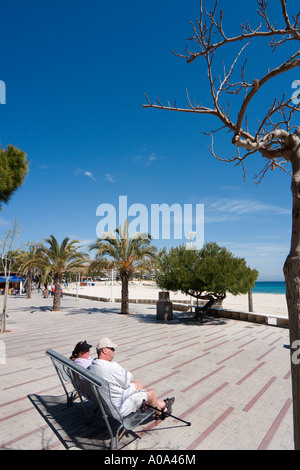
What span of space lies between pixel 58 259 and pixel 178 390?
14863 millimetres

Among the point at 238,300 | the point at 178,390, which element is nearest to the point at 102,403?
the point at 178,390

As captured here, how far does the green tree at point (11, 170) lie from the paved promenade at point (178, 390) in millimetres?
4842

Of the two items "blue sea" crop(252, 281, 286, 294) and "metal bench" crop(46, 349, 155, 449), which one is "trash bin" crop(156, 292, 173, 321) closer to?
"metal bench" crop(46, 349, 155, 449)

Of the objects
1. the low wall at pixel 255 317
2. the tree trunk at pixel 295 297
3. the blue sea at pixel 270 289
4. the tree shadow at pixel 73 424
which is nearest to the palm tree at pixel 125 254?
the low wall at pixel 255 317

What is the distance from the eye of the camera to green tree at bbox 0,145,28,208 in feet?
29.2

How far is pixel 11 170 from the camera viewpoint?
919cm

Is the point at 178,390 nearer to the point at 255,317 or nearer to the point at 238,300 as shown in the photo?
the point at 255,317

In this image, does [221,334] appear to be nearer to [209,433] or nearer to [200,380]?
[200,380]

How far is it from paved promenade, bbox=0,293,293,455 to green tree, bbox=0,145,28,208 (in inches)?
191

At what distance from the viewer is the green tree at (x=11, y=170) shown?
8.89 metres

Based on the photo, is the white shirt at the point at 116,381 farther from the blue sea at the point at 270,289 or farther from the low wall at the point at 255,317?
the blue sea at the point at 270,289

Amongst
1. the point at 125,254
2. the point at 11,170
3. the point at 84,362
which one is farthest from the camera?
the point at 125,254
